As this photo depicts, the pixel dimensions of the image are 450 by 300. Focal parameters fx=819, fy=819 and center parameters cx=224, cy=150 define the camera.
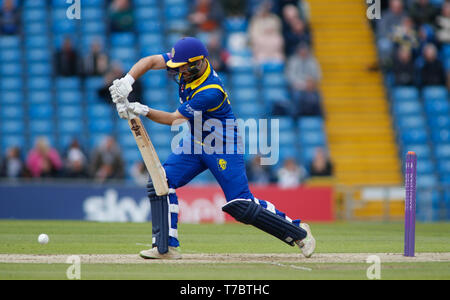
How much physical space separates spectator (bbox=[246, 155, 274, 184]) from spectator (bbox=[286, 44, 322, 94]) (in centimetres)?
280

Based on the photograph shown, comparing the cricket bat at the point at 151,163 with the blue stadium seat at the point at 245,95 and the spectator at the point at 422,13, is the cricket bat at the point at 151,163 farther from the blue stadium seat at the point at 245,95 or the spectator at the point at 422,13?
the spectator at the point at 422,13

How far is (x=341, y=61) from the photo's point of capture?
23.1 meters

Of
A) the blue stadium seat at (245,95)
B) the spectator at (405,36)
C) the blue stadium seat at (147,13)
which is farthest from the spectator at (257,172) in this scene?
the blue stadium seat at (147,13)

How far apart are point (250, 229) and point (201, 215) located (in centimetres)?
304

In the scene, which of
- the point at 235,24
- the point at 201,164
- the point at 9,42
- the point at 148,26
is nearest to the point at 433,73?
the point at 235,24

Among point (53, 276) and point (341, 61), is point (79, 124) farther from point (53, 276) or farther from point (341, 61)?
point (53, 276)

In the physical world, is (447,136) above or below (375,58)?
below

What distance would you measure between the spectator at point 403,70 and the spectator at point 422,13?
4.75 feet

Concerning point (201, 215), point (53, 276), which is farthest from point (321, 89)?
point (53, 276)

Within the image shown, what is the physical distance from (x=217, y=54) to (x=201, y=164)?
1158 centimetres

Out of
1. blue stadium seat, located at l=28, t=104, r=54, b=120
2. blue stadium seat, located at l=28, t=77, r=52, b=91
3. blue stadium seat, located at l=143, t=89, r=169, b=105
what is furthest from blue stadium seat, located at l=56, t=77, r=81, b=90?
blue stadium seat, located at l=143, t=89, r=169, b=105

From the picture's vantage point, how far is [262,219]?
29.3 ft

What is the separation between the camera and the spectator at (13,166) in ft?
58.9

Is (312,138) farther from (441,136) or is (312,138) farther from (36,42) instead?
(36,42)
